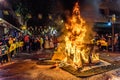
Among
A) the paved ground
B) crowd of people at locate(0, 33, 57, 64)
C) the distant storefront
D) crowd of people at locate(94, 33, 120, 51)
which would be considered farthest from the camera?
the distant storefront

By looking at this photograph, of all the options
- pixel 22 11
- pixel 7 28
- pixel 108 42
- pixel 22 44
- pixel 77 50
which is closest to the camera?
pixel 77 50

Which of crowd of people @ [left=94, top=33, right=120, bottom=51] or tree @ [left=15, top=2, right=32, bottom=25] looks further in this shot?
tree @ [left=15, top=2, right=32, bottom=25]

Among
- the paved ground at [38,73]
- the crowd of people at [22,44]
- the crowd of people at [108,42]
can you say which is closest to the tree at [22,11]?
the crowd of people at [22,44]

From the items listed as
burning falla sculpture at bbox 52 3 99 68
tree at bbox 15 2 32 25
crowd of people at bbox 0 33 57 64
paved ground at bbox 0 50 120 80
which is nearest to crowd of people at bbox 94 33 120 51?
crowd of people at bbox 0 33 57 64

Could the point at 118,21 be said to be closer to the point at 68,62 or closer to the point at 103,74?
the point at 68,62

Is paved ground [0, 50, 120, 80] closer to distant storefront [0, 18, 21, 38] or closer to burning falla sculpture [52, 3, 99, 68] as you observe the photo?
burning falla sculpture [52, 3, 99, 68]

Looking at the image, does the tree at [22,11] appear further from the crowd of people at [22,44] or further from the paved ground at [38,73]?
the paved ground at [38,73]

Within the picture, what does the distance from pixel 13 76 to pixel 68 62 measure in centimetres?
436

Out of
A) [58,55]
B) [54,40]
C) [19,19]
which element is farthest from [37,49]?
[19,19]

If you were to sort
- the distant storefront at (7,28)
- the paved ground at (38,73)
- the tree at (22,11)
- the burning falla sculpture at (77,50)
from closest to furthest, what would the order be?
the paved ground at (38,73) → the burning falla sculpture at (77,50) → the distant storefront at (7,28) → the tree at (22,11)

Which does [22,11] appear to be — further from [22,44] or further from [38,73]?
[38,73]

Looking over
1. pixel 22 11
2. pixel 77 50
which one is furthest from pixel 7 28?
pixel 77 50

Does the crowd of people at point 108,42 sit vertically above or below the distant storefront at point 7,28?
below

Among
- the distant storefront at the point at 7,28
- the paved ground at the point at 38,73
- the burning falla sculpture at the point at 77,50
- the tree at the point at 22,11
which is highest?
the tree at the point at 22,11
